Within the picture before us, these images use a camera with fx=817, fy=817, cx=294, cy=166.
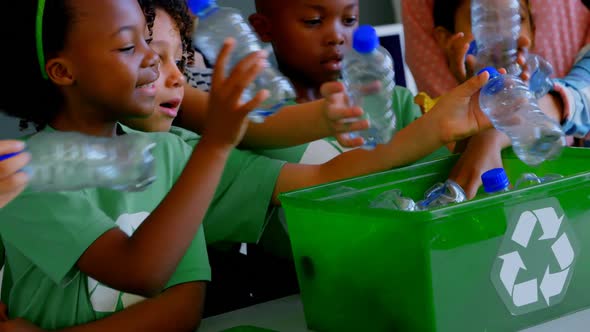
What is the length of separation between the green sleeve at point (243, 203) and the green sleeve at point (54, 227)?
1.24 feet

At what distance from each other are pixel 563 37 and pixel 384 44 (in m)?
0.61

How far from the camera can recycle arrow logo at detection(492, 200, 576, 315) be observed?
121cm

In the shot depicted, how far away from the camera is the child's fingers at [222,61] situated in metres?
1.07

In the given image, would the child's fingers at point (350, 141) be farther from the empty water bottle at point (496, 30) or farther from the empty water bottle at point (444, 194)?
the empty water bottle at point (496, 30)

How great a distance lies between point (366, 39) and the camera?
128 cm

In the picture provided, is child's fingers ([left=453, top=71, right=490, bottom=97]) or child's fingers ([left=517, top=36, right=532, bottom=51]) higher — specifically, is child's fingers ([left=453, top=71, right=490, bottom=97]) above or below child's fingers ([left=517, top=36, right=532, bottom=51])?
above

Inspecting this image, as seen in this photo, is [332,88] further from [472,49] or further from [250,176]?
[472,49]

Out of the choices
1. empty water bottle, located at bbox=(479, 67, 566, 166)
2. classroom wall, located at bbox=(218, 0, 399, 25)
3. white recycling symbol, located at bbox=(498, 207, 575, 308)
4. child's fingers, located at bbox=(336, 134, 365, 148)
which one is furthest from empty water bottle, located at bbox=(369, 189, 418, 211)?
classroom wall, located at bbox=(218, 0, 399, 25)

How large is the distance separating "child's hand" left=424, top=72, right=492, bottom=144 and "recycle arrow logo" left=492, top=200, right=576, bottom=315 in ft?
0.97

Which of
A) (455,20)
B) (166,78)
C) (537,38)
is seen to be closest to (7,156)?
(166,78)

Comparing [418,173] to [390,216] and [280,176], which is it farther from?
[390,216]

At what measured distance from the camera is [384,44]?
271 cm

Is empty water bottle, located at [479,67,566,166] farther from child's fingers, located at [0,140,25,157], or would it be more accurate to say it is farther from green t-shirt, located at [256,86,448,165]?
child's fingers, located at [0,140,25,157]

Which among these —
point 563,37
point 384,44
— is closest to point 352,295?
point 563,37
